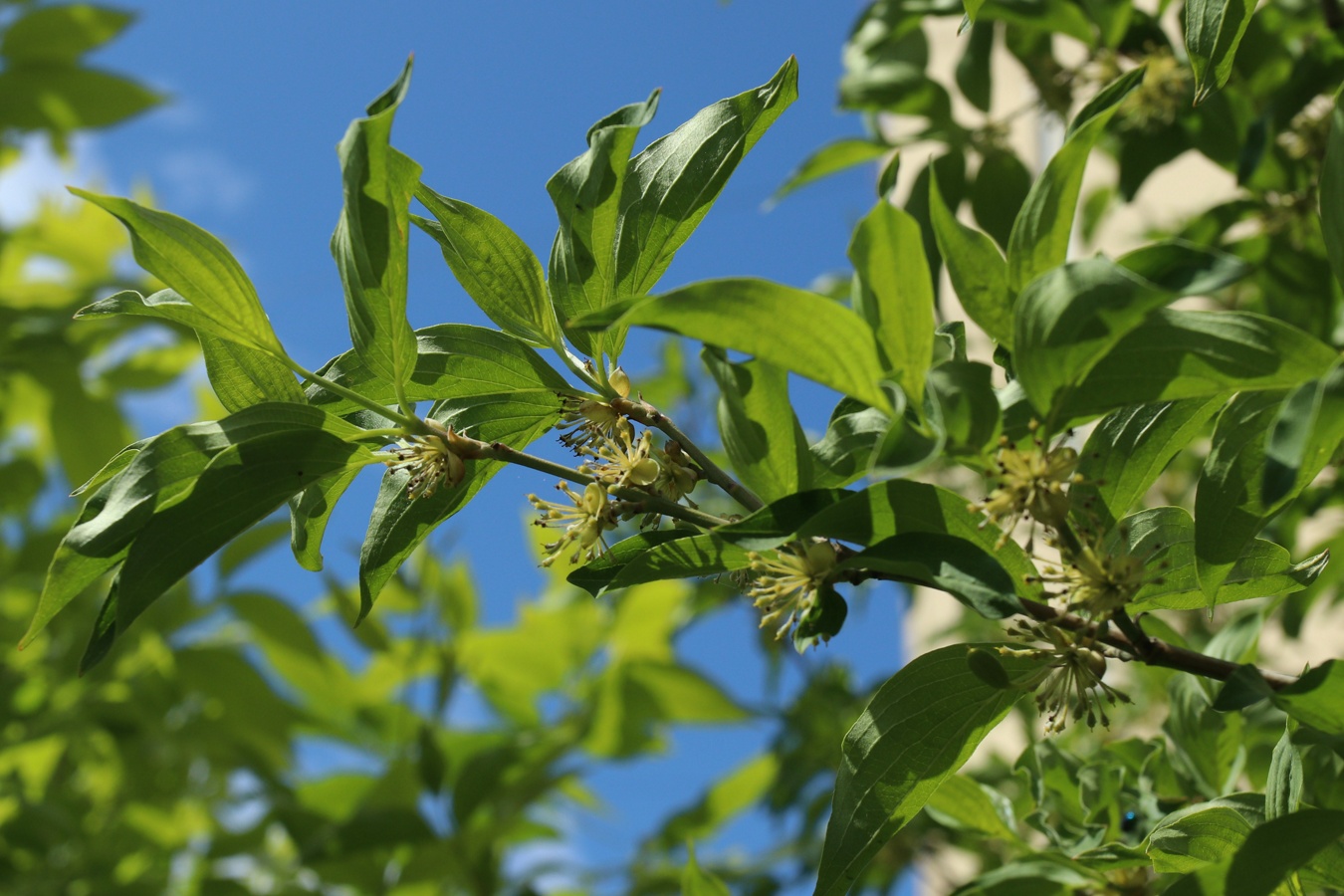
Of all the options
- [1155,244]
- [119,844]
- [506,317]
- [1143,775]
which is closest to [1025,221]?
[1155,244]

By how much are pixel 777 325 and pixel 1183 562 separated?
28cm

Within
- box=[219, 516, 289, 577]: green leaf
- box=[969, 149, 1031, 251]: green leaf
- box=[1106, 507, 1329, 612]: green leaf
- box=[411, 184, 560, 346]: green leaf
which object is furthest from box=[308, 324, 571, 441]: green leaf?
box=[219, 516, 289, 577]: green leaf

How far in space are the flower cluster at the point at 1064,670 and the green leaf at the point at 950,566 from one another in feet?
0.28

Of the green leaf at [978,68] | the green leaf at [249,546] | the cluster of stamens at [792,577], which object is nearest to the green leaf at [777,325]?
the cluster of stamens at [792,577]

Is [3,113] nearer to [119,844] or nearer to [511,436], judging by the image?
[119,844]

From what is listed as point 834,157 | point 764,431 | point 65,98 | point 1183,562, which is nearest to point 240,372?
point 764,431

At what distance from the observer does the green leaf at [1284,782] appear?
583 millimetres

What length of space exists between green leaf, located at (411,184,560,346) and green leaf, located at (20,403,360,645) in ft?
0.41

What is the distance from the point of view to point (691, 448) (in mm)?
644

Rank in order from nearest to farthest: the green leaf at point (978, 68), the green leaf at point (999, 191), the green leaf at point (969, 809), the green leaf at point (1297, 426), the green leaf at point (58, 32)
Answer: the green leaf at point (1297, 426)
the green leaf at point (969, 809)
the green leaf at point (999, 191)
the green leaf at point (978, 68)
the green leaf at point (58, 32)

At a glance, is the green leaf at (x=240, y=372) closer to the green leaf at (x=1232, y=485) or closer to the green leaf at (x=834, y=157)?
the green leaf at (x=1232, y=485)

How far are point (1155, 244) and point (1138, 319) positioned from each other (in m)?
0.05

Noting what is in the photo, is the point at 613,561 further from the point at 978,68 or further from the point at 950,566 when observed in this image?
the point at 978,68

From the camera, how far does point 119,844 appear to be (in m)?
1.91
